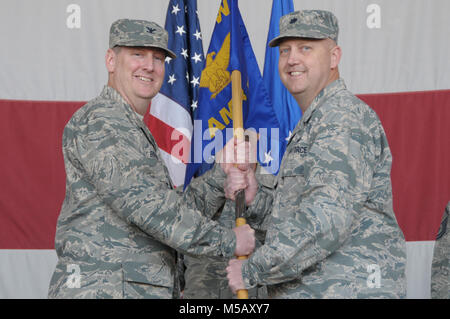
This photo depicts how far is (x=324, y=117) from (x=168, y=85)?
6.44 feet

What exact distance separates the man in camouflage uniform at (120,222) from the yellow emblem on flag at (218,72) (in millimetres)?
1043

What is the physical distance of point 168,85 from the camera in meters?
Answer: 4.06

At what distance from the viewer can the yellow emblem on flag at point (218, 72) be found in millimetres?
3582

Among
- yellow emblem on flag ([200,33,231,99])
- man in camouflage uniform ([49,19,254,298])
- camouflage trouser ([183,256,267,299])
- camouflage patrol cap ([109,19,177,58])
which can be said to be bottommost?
camouflage trouser ([183,256,267,299])

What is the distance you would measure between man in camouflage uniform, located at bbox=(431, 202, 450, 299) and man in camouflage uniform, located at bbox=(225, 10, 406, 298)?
117 centimetres

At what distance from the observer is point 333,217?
2.11 metres

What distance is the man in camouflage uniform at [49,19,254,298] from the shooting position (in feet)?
7.95

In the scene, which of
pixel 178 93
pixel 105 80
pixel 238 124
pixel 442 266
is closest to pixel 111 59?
pixel 238 124

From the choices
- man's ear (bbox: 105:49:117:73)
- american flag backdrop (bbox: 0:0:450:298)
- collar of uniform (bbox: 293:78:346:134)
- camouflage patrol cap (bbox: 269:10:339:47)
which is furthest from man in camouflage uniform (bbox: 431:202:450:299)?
man's ear (bbox: 105:49:117:73)

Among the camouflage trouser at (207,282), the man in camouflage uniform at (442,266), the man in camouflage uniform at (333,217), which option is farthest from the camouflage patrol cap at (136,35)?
the man in camouflage uniform at (442,266)

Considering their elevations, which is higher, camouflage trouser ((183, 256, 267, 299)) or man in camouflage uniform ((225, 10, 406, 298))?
man in camouflage uniform ((225, 10, 406, 298))

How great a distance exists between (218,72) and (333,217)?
1.73 metres

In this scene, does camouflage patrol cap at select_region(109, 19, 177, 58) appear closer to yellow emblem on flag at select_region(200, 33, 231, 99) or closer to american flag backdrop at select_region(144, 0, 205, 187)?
yellow emblem on flag at select_region(200, 33, 231, 99)
